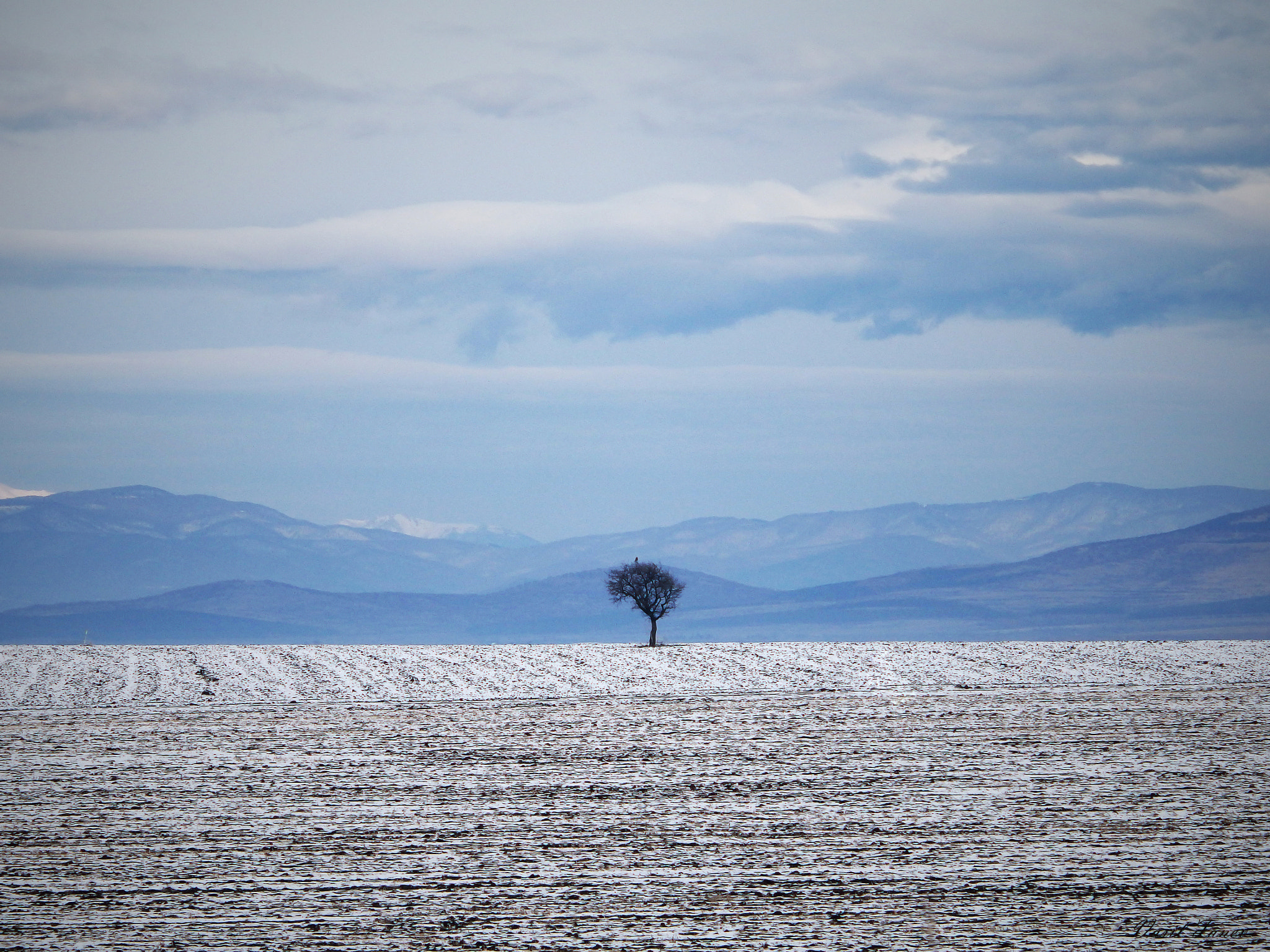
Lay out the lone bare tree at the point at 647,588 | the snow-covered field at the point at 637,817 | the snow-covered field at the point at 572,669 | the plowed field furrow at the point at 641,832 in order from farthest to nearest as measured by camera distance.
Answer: the lone bare tree at the point at 647,588
the snow-covered field at the point at 572,669
the snow-covered field at the point at 637,817
the plowed field furrow at the point at 641,832

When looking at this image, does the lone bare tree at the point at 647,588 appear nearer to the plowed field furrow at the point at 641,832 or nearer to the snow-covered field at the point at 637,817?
the snow-covered field at the point at 637,817

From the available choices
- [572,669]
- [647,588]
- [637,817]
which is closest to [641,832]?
[637,817]

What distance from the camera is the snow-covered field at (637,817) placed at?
593 inches

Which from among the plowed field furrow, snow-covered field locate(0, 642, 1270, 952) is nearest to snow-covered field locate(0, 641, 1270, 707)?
snow-covered field locate(0, 642, 1270, 952)

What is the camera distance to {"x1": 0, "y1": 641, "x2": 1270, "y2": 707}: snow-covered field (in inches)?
1483

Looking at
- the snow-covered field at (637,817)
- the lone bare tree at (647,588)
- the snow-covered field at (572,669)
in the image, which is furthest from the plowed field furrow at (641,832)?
the lone bare tree at (647,588)

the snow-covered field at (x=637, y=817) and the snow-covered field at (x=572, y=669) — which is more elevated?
the snow-covered field at (x=572, y=669)

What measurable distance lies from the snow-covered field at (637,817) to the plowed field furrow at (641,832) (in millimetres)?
76

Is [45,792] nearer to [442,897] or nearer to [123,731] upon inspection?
[123,731]

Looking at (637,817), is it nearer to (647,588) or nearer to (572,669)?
(572,669)

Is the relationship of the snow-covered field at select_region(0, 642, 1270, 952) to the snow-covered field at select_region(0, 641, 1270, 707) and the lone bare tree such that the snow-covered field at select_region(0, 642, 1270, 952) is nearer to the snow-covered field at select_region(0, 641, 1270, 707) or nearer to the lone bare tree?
the snow-covered field at select_region(0, 641, 1270, 707)

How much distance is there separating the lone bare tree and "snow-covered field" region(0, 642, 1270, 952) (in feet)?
46.2

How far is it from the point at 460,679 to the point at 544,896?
25.0 meters

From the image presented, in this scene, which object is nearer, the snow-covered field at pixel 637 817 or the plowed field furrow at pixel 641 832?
the plowed field furrow at pixel 641 832
